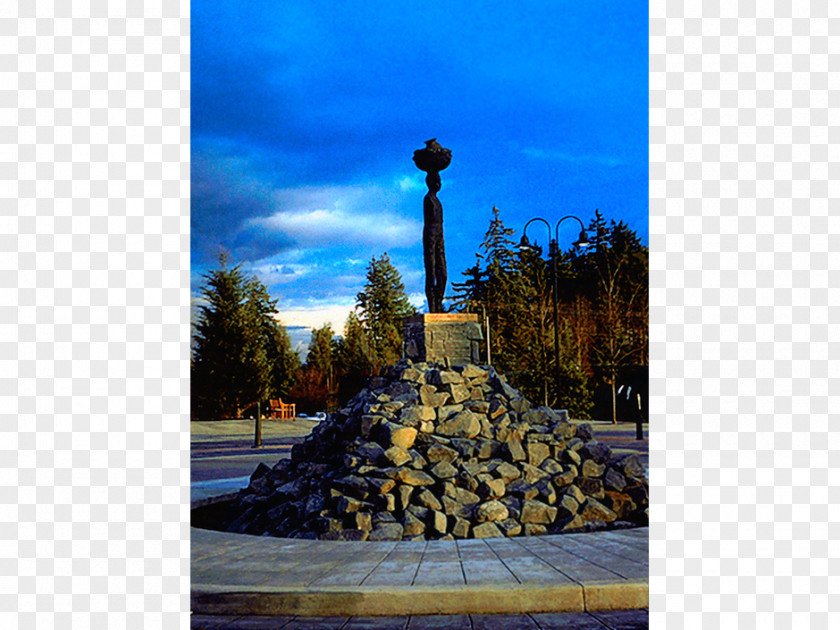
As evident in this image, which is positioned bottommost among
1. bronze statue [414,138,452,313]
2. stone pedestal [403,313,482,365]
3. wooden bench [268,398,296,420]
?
wooden bench [268,398,296,420]

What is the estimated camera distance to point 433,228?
1042cm

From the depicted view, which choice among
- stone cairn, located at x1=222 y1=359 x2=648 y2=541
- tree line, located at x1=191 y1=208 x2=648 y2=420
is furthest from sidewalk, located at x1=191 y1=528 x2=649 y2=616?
tree line, located at x1=191 y1=208 x2=648 y2=420

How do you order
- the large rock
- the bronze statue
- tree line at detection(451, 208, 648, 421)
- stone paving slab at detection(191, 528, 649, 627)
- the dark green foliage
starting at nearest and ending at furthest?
stone paving slab at detection(191, 528, 649, 627) → the large rock → the bronze statue → the dark green foliage → tree line at detection(451, 208, 648, 421)

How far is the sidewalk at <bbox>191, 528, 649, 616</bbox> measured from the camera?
15.5 ft

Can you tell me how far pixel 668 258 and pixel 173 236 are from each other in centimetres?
152

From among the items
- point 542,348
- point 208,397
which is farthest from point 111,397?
point 542,348

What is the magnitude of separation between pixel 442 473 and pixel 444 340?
2.57 meters

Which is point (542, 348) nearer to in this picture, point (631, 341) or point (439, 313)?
point (631, 341)

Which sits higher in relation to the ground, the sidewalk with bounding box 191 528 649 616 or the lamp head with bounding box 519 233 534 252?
the lamp head with bounding box 519 233 534 252

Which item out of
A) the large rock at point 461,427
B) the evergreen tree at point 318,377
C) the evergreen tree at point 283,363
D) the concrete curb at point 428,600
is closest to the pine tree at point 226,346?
the evergreen tree at point 283,363

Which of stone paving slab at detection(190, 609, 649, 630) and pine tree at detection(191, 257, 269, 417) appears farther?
pine tree at detection(191, 257, 269, 417)

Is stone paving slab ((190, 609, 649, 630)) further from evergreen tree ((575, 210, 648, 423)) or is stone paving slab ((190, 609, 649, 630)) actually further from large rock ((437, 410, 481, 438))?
evergreen tree ((575, 210, 648, 423))

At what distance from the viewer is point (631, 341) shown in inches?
1254

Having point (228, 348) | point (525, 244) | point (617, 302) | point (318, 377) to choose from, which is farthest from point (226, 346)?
point (318, 377)
